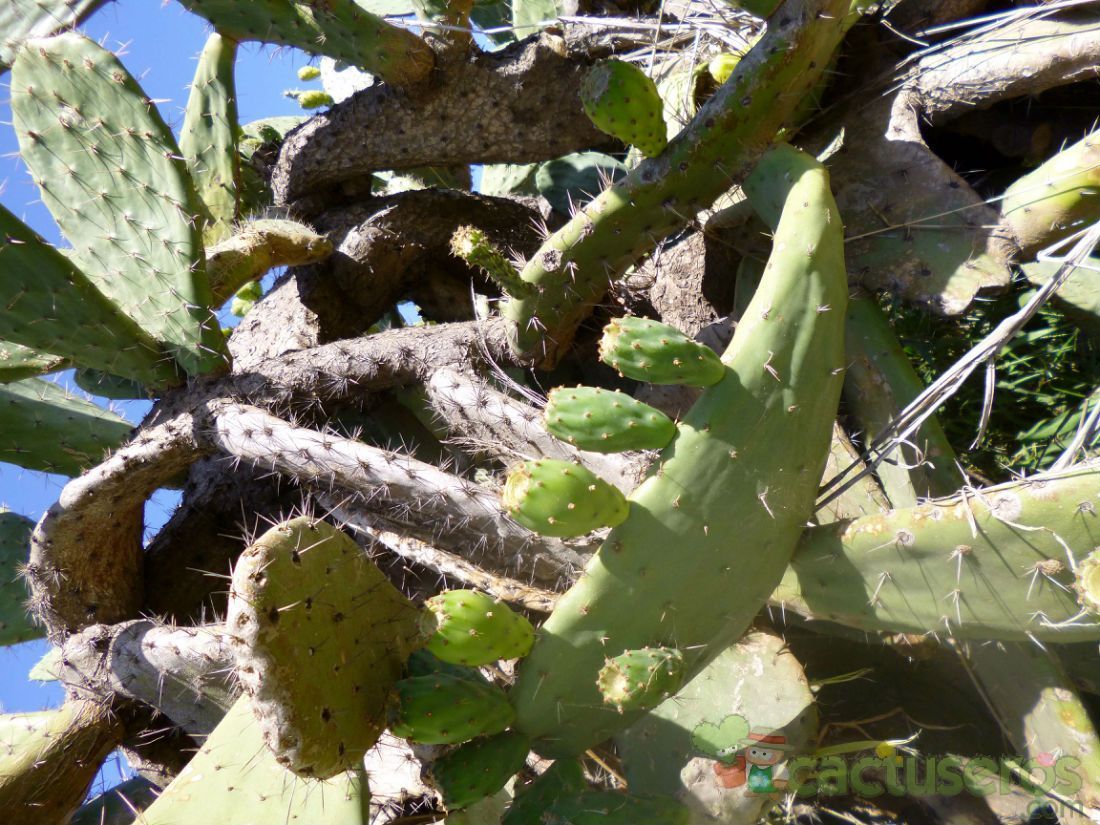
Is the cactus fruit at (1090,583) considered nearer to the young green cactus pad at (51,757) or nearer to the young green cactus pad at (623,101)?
the young green cactus pad at (623,101)

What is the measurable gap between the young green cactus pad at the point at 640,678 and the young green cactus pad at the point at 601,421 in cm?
31

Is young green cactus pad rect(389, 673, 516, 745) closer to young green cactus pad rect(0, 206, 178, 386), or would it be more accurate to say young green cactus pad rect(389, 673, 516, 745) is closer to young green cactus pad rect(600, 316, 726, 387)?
young green cactus pad rect(600, 316, 726, 387)

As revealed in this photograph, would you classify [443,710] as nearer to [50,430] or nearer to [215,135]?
[50,430]

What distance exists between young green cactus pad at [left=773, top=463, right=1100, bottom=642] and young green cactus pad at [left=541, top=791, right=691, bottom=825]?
1.35ft

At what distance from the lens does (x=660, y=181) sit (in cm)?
165

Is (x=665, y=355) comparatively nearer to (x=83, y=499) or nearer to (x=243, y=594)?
(x=243, y=594)

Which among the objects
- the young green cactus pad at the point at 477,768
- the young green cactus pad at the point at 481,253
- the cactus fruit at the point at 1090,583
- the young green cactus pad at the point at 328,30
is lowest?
the young green cactus pad at the point at 477,768

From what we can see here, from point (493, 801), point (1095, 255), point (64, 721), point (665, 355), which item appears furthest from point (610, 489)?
point (64, 721)

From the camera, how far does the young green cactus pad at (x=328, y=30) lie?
213cm

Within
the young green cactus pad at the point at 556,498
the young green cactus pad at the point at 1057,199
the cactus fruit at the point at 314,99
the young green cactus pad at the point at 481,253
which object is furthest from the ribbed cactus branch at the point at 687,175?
the cactus fruit at the point at 314,99

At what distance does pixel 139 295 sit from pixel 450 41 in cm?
105

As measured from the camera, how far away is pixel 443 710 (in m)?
1.28

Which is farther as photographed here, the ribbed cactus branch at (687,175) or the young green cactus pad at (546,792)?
the ribbed cactus branch at (687,175)

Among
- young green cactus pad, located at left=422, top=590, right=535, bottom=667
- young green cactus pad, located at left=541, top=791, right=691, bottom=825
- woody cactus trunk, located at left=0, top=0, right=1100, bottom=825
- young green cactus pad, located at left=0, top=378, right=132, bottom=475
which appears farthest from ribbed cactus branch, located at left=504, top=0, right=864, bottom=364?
young green cactus pad, located at left=0, top=378, right=132, bottom=475
